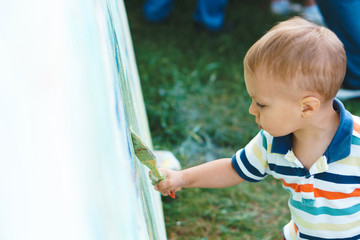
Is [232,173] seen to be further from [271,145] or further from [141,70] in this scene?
[141,70]

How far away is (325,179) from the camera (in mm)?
1120

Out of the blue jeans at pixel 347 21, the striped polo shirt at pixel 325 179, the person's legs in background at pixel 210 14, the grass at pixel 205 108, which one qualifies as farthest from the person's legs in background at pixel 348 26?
the striped polo shirt at pixel 325 179

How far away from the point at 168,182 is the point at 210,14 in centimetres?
266

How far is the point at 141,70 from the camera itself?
2.98 m

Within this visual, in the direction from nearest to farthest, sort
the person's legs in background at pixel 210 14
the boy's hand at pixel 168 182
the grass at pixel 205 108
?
the boy's hand at pixel 168 182 → the grass at pixel 205 108 → the person's legs in background at pixel 210 14

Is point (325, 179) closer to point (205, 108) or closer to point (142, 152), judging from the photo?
point (142, 152)

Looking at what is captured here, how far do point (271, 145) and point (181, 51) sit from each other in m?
2.22

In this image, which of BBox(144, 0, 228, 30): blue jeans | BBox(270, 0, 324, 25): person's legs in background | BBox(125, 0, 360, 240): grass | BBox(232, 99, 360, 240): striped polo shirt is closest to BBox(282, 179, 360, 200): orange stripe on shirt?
BBox(232, 99, 360, 240): striped polo shirt

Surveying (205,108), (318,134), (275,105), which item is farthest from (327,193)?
(205,108)

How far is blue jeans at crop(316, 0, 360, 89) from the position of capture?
8.71 feet

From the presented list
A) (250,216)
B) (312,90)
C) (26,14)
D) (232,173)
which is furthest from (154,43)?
(26,14)

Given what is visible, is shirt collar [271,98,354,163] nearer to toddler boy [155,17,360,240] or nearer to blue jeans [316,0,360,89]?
toddler boy [155,17,360,240]

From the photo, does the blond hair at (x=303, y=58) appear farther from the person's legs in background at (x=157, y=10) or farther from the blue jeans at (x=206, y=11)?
the person's legs in background at (x=157, y=10)

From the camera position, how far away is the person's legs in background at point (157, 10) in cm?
379
